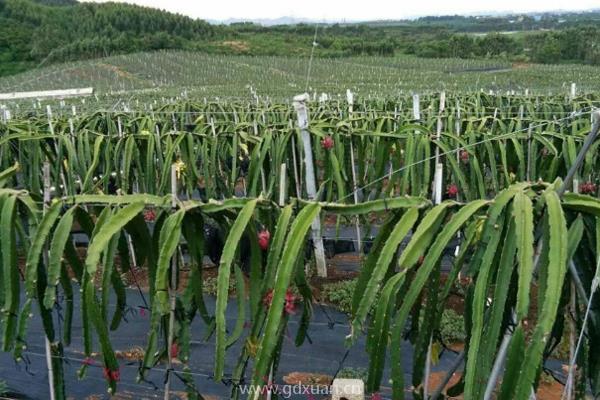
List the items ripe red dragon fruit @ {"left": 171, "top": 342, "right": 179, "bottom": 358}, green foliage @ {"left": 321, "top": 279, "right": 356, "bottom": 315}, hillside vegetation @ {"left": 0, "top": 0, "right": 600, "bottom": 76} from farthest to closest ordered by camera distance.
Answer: hillside vegetation @ {"left": 0, "top": 0, "right": 600, "bottom": 76} < green foliage @ {"left": 321, "top": 279, "right": 356, "bottom": 315} < ripe red dragon fruit @ {"left": 171, "top": 342, "right": 179, "bottom": 358}

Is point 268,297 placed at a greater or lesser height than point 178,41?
lesser

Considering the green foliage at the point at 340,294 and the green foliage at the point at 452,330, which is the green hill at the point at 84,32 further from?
the green foliage at the point at 452,330

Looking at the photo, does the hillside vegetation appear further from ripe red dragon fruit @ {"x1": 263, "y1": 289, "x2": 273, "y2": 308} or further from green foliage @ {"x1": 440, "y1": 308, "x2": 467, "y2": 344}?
ripe red dragon fruit @ {"x1": 263, "y1": 289, "x2": 273, "y2": 308}

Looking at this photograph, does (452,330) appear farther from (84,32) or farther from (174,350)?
(84,32)

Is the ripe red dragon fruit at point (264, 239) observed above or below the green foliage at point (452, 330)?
above

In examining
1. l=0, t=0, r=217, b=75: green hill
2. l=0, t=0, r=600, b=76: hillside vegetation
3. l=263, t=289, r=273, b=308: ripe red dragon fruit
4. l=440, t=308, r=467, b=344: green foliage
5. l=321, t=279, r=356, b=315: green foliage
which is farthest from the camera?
l=0, t=0, r=217, b=75: green hill

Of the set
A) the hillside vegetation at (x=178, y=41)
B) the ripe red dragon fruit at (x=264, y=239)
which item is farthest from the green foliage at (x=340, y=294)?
the hillside vegetation at (x=178, y=41)

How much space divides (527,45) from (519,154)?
45.2 m

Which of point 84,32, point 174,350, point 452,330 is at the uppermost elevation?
point 84,32

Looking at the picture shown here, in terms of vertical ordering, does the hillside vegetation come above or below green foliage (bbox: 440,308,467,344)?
above

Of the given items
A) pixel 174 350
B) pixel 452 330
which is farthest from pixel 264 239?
pixel 452 330

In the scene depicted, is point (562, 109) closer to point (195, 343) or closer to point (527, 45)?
point (195, 343)

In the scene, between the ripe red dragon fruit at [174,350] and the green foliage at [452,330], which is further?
the green foliage at [452,330]

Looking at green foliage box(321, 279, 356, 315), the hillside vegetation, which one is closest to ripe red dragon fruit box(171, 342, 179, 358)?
green foliage box(321, 279, 356, 315)
